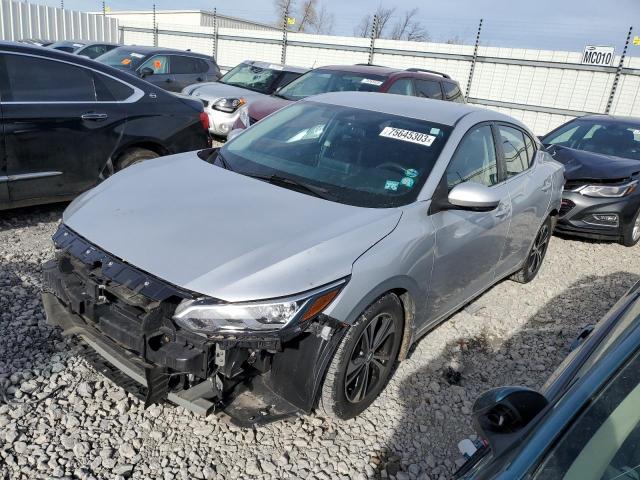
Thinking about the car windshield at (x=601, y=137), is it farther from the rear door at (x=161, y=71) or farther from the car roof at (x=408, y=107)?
the rear door at (x=161, y=71)

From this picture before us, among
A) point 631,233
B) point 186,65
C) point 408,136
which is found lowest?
point 631,233

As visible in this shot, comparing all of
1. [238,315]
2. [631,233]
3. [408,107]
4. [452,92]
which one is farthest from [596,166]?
[238,315]

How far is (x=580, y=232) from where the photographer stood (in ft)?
21.3

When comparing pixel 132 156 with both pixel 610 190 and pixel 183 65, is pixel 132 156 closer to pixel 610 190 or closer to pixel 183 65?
pixel 610 190

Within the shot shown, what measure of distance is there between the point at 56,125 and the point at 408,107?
316 centimetres

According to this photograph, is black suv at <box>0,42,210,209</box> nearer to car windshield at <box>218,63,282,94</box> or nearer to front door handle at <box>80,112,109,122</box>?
front door handle at <box>80,112,109,122</box>

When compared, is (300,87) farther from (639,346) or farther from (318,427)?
(639,346)

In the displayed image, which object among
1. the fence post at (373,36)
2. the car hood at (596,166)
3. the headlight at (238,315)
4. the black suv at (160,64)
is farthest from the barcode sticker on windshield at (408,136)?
the fence post at (373,36)

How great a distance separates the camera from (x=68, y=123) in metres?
4.74

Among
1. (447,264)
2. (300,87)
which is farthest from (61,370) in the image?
(300,87)

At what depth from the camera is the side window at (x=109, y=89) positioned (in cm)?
505

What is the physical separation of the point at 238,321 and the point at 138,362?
58cm

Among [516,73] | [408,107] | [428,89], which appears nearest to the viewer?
[408,107]

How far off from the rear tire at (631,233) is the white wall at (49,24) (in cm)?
2163
